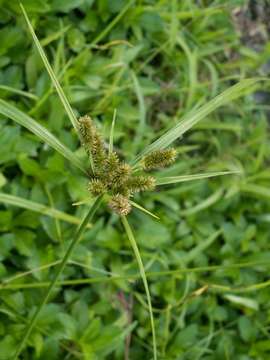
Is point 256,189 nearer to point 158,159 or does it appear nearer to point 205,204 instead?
point 205,204

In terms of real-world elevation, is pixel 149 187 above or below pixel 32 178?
below

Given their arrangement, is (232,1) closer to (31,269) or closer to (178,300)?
(178,300)

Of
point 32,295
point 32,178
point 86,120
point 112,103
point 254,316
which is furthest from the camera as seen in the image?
point 254,316

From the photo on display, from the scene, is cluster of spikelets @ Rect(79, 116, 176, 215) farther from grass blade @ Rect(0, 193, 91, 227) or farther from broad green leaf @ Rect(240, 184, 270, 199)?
broad green leaf @ Rect(240, 184, 270, 199)


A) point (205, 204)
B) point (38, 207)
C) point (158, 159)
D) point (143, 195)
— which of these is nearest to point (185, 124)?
point (158, 159)

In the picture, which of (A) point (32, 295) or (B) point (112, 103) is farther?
(B) point (112, 103)

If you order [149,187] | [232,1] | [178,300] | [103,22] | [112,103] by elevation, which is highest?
[232,1]

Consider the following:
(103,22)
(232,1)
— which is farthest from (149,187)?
(232,1)
